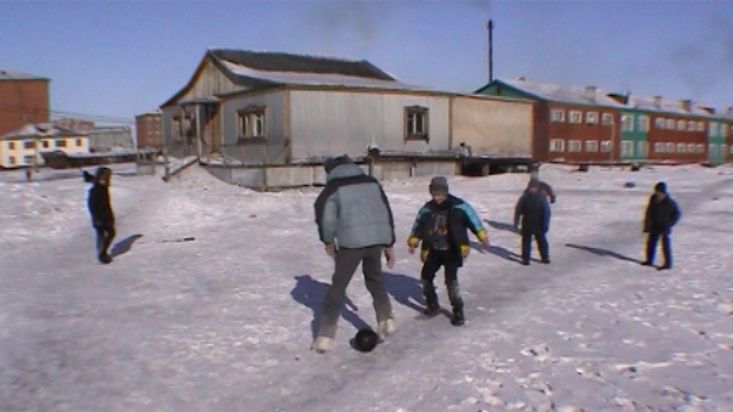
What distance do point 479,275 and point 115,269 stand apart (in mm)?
6046

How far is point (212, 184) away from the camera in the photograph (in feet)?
80.9

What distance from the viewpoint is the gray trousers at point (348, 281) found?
6.43 m

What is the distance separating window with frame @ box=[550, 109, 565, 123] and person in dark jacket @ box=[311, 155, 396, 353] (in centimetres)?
4589

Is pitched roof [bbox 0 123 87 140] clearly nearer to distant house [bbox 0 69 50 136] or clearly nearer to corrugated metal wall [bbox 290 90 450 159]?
distant house [bbox 0 69 50 136]

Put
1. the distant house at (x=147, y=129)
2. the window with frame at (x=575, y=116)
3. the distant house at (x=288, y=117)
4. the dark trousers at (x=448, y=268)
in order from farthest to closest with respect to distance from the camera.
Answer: the distant house at (x=147, y=129) → the window with frame at (x=575, y=116) → the distant house at (x=288, y=117) → the dark trousers at (x=448, y=268)

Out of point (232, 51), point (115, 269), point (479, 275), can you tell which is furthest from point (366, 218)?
point (232, 51)

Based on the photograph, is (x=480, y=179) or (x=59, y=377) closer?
(x=59, y=377)

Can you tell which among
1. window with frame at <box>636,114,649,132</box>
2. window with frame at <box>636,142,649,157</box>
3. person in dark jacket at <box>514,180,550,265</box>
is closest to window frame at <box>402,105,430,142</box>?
person in dark jacket at <box>514,180,550,265</box>

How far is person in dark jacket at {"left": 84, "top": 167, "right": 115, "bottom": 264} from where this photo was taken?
37.9 feet

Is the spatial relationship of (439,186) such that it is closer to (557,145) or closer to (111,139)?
Answer: (557,145)

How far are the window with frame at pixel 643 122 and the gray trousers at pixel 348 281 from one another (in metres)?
58.5

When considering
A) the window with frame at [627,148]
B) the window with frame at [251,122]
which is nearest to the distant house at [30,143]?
the window with frame at [251,122]

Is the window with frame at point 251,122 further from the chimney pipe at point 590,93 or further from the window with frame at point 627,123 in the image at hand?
the window with frame at point 627,123

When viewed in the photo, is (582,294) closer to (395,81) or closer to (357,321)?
(357,321)
